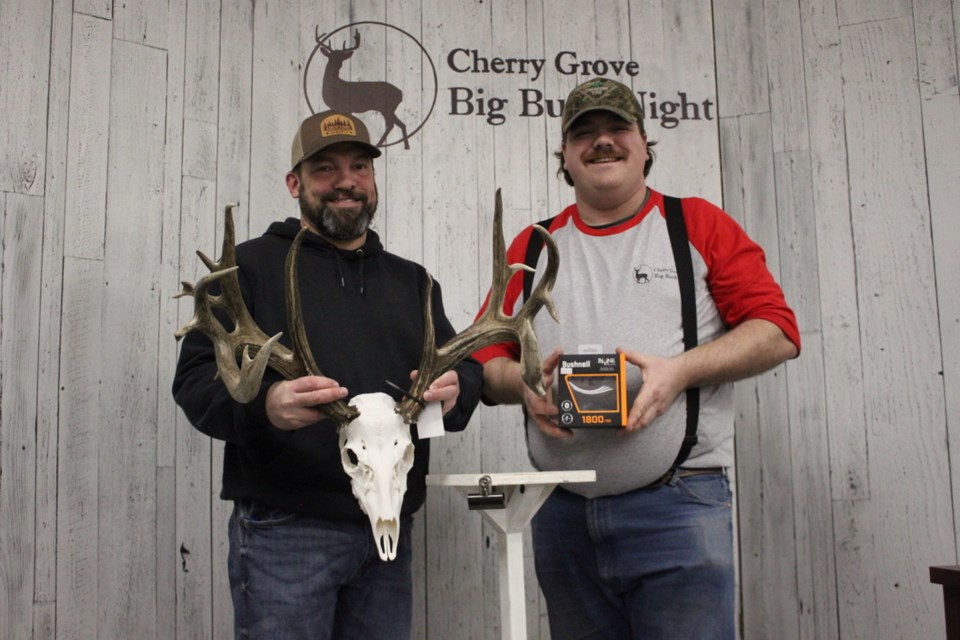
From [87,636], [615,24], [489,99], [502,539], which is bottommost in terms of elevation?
[87,636]

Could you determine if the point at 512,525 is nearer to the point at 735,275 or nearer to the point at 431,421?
the point at 431,421

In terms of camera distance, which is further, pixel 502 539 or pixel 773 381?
pixel 773 381

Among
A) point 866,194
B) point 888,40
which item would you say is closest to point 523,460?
point 866,194

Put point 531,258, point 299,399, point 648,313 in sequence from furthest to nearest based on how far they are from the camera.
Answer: point 531,258 < point 648,313 < point 299,399

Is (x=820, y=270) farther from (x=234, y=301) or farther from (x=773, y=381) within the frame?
(x=234, y=301)

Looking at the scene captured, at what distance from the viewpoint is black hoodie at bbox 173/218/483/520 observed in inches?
84.4

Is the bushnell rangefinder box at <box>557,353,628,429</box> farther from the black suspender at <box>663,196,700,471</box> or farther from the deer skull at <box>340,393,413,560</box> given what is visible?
the deer skull at <box>340,393,413,560</box>

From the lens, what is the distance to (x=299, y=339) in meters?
2.05

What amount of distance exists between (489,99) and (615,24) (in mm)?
575

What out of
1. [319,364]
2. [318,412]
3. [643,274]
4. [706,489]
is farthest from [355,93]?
[706,489]

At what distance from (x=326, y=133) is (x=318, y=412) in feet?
2.77

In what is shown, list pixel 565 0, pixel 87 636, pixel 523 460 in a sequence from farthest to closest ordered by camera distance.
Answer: pixel 565 0 < pixel 523 460 < pixel 87 636

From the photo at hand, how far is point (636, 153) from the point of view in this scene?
7.54 ft

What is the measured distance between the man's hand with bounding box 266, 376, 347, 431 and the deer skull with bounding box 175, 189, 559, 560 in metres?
0.04
